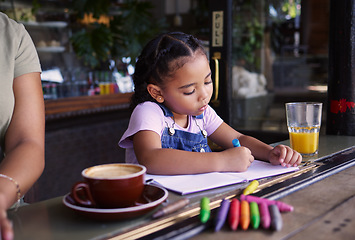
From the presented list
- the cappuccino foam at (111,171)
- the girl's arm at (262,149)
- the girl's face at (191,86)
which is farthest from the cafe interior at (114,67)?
the cappuccino foam at (111,171)

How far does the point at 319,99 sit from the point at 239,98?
80cm

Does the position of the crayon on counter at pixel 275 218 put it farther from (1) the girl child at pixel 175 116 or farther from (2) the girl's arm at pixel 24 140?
(2) the girl's arm at pixel 24 140

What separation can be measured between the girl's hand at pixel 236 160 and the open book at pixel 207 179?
0.8 inches

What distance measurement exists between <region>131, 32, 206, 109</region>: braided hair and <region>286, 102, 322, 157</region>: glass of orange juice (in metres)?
0.39

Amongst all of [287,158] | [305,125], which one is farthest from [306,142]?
[287,158]

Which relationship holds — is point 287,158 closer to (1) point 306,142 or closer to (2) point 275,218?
(1) point 306,142

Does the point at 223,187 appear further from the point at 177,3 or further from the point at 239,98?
the point at 177,3

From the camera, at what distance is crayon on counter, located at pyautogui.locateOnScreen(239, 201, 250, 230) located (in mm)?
719

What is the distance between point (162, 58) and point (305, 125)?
1.80ft

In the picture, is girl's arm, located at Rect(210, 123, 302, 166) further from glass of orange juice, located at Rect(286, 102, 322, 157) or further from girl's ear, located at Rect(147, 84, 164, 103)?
girl's ear, located at Rect(147, 84, 164, 103)

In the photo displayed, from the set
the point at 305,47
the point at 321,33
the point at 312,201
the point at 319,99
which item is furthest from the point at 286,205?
the point at 321,33

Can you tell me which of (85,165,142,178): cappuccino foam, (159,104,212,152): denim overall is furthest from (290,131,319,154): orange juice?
(85,165,142,178): cappuccino foam

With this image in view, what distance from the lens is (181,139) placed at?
1470 mm

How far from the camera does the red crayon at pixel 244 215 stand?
72cm
